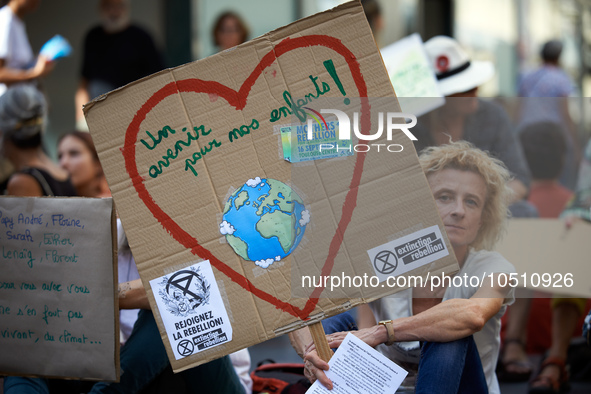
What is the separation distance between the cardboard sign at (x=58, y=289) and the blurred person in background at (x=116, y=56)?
3.04 metres

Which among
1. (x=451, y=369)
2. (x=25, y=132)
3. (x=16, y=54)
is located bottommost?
(x=451, y=369)

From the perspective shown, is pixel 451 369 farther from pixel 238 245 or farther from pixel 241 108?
pixel 241 108

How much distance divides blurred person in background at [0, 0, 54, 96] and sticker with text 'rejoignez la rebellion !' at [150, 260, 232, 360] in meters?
3.04

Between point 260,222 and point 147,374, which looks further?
point 147,374

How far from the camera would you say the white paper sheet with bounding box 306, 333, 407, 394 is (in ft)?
6.00

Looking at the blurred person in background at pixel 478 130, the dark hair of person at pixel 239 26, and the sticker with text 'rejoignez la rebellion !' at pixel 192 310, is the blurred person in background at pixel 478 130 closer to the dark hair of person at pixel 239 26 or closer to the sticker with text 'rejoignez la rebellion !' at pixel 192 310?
the sticker with text 'rejoignez la rebellion !' at pixel 192 310

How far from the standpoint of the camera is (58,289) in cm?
212

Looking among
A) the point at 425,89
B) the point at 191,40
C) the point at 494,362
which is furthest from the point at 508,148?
the point at 191,40

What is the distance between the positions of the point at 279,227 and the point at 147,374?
71 cm

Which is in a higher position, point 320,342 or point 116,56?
point 116,56

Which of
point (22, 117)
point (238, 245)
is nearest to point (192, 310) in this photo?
point (238, 245)

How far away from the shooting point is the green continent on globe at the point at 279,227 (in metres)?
1.88

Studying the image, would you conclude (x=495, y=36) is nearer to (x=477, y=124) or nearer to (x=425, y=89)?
(x=425, y=89)

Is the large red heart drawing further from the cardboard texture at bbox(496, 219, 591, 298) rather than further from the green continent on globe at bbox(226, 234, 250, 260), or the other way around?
the cardboard texture at bbox(496, 219, 591, 298)
